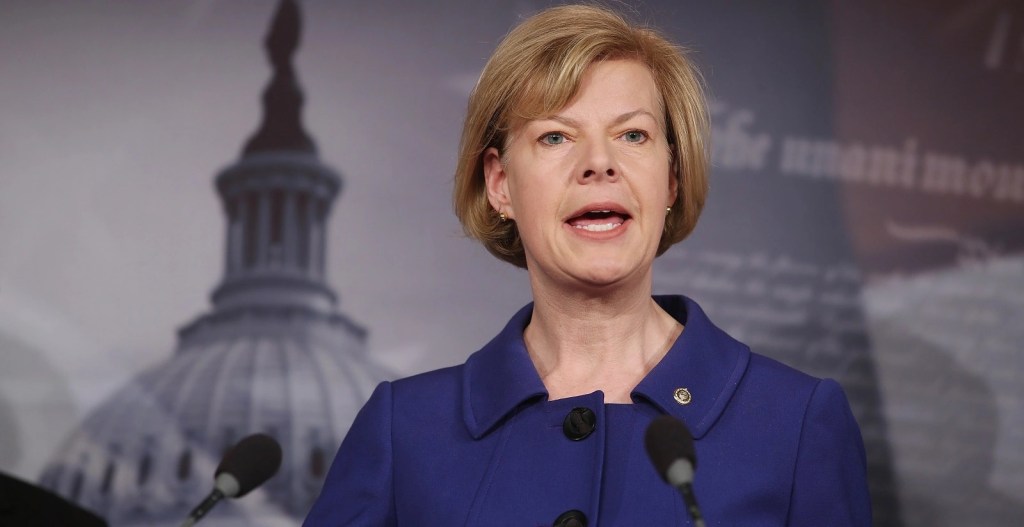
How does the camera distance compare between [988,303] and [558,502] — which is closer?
[558,502]

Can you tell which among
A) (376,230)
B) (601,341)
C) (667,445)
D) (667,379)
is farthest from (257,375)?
(667,445)

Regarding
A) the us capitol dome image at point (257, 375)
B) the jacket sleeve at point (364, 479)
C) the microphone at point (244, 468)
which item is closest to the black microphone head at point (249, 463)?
the microphone at point (244, 468)

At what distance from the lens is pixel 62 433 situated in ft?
12.0

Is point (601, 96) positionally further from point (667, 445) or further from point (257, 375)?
point (257, 375)

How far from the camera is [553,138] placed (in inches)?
80.7

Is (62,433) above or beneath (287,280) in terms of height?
beneath

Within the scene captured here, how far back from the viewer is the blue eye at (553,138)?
6.69 feet

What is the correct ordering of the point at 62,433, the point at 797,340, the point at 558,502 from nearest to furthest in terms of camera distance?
the point at 558,502 < the point at 62,433 < the point at 797,340

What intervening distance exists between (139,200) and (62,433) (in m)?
0.65

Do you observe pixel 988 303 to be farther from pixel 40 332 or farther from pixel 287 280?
pixel 40 332

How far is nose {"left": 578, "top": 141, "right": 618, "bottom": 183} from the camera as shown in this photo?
195cm

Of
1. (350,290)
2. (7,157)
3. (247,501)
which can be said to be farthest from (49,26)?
(247,501)

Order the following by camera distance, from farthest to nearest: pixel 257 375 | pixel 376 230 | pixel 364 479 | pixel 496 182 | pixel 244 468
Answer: pixel 376 230 < pixel 257 375 < pixel 496 182 < pixel 364 479 < pixel 244 468

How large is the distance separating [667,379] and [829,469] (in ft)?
0.83
